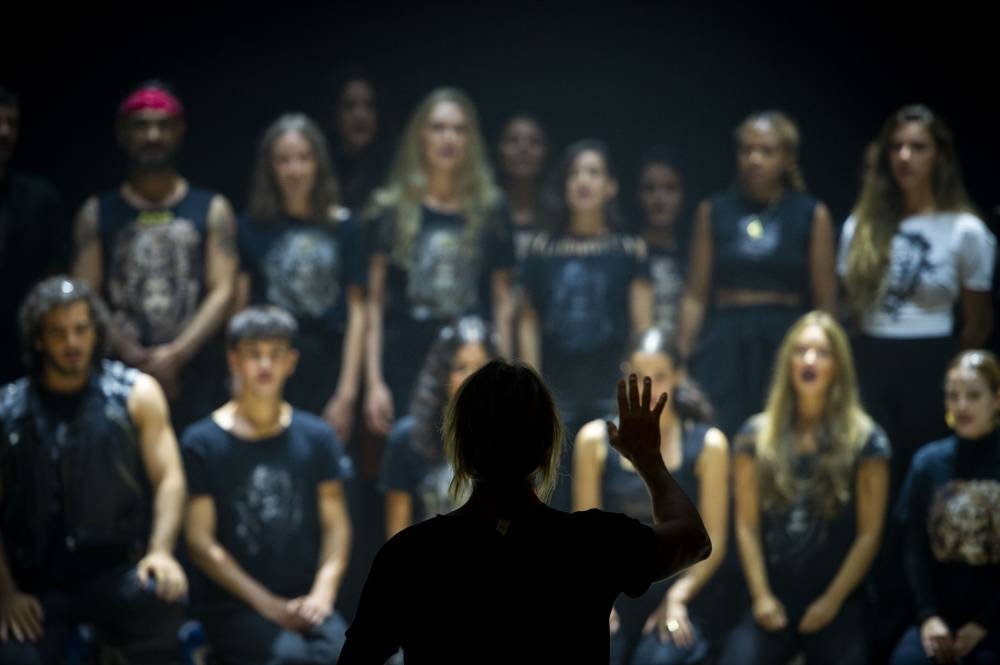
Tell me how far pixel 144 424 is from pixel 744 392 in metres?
2.34

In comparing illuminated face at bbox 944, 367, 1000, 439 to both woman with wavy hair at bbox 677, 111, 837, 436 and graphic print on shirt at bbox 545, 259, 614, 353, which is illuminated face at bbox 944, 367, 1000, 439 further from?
graphic print on shirt at bbox 545, 259, 614, 353

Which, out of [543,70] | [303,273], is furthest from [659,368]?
[543,70]

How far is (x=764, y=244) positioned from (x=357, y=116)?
1.78 meters

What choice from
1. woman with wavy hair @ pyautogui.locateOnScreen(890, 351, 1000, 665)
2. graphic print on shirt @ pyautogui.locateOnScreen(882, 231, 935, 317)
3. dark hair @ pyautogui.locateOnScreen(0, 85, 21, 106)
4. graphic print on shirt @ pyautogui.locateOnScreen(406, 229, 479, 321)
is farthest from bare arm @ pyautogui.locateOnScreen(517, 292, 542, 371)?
dark hair @ pyautogui.locateOnScreen(0, 85, 21, 106)

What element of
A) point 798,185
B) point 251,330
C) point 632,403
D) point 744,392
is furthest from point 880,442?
point 632,403

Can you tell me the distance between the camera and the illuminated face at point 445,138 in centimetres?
556

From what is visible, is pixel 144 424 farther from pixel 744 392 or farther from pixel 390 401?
pixel 744 392

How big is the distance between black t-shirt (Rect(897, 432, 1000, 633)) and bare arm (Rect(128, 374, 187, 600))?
2726 millimetres

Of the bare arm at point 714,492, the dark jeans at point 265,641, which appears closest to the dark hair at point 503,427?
the dark jeans at point 265,641

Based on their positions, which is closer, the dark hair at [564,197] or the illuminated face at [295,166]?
the illuminated face at [295,166]

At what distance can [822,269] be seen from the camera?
5477 mm

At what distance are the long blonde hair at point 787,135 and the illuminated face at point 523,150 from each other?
33.6 inches

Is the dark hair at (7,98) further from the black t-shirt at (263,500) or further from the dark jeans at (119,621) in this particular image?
the dark jeans at (119,621)

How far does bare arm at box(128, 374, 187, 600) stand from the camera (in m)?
4.99
